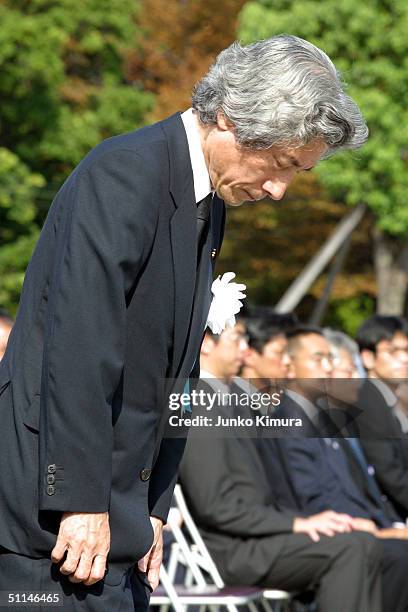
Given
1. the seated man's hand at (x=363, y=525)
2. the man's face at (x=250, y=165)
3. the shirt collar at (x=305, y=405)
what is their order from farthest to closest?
the seated man's hand at (x=363, y=525)
the shirt collar at (x=305, y=405)
the man's face at (x=250, y=165)

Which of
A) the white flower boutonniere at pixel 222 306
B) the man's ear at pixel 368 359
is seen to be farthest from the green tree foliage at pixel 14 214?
the white flower boutonniere at pixel 222 306

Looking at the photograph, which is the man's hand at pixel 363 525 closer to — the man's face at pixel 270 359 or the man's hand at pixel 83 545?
the man's face at pixel 270 359

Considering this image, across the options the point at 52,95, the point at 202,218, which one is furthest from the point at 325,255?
the point at 202,218

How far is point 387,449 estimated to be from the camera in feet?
21.9

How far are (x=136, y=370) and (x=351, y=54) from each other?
1955 cm

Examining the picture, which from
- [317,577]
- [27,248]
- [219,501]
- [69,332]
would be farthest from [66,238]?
[27,248]

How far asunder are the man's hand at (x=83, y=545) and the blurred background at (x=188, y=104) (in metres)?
15.1

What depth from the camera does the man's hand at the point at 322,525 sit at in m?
5.51

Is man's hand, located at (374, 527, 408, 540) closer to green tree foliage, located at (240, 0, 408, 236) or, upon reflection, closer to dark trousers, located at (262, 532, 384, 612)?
dark trousers, located at (262, 532, 384, 612)

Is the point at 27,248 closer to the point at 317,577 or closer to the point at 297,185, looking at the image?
the point at 297,185

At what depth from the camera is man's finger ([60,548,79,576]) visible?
7.78ft

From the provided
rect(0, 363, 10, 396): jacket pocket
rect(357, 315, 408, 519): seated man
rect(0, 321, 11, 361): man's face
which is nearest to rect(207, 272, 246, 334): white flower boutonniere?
rect(0, 363, 10, 396): jacket pocket

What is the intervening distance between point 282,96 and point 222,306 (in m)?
0.66

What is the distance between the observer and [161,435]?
8.77 ft
